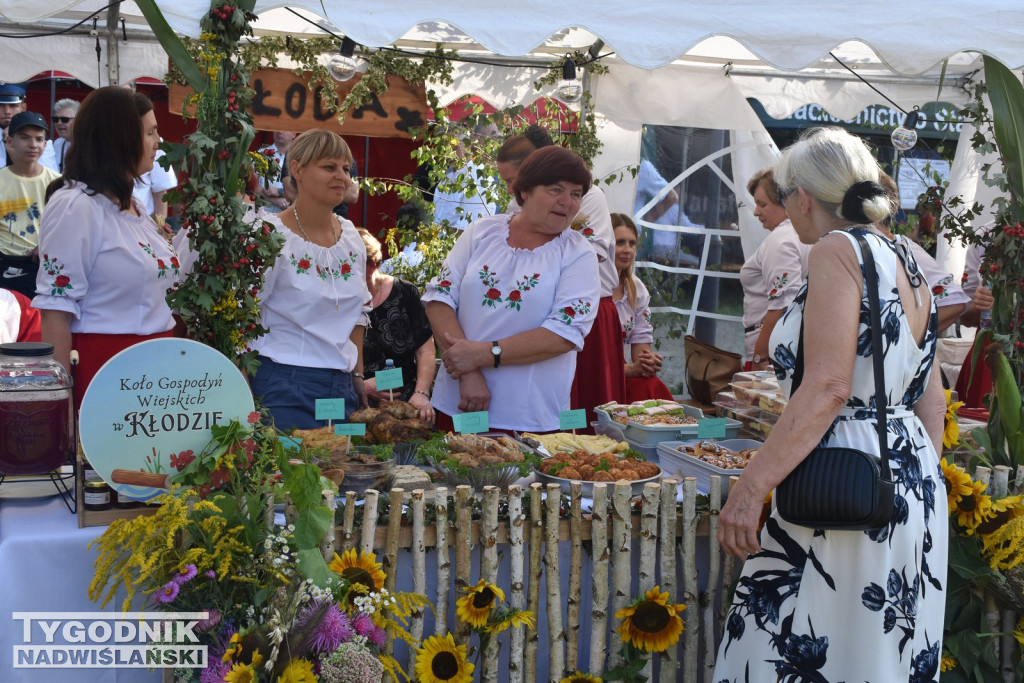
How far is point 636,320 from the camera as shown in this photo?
5.29 meters

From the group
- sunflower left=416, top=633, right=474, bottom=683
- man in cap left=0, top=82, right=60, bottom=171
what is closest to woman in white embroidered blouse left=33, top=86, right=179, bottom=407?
sunflower left=416, top=633, right=474, bottom=683

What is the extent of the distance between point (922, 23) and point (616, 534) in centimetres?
212

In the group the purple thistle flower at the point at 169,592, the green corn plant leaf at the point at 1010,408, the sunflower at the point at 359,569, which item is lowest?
the sunflower at the point at 359,569

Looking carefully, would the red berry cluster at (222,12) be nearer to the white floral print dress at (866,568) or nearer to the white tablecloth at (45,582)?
the white tablecloth at (45,582)

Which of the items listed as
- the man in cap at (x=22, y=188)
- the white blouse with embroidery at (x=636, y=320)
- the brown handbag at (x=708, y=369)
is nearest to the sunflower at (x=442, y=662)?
the white blouse with embroidery at (x=636, y=320)

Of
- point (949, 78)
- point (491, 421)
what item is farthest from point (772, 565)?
point (949, 78)

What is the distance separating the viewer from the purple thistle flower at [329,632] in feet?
6.32

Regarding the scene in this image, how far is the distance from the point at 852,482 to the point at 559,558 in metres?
0.77

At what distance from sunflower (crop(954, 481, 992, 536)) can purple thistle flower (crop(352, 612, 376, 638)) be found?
5.22 ft

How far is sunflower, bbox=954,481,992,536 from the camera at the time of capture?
2547 mm

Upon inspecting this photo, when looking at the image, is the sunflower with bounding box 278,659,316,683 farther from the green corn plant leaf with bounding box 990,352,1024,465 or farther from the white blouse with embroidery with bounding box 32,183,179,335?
the green corn plant leaf with bounding box 990,352,1024,465

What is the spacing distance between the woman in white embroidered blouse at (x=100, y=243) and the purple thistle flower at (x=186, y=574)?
1.08 m

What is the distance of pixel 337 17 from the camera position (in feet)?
9.98

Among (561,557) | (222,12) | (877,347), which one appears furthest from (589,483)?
(222,12)
